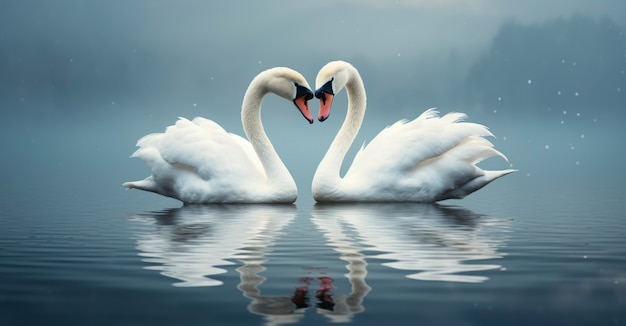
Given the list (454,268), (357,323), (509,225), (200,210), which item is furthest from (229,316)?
(200,210)

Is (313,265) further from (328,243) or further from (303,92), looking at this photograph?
(303,92)

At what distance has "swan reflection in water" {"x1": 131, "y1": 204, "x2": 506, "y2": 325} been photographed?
581 centimetres

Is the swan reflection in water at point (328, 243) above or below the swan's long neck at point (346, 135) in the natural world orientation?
below

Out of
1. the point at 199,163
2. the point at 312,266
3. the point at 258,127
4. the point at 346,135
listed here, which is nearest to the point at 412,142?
the point at 346,135

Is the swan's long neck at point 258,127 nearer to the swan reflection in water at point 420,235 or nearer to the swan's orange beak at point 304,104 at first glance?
the swan's orange beak at point 304,104

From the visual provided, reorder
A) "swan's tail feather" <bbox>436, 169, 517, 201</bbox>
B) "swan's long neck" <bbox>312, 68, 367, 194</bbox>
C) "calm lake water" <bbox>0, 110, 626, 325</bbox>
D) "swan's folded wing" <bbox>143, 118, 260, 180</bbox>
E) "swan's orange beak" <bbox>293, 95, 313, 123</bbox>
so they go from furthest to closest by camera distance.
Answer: "swan's tail feather" <bbox>436, 169, 517, 201</bbox> < "swan's long neck" <bbox>312, 68, 367, 194</bbox> < "swan's orange beak" <bbox>293, 95, 313, 123</bbox> < "swan's folded wing" <bbox>143, 118, 260, 180</bbox> < "calm lake water" <bbox>0, 110, 626, 325</bbox>

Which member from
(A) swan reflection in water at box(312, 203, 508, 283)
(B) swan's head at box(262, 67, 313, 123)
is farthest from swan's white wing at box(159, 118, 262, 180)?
(A) swan reflection in water at box(312, 203, 508, 283)

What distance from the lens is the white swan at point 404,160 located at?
42.7ft

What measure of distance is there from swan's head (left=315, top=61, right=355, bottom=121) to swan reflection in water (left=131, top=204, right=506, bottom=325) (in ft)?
4.88

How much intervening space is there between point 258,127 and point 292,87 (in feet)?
2.79

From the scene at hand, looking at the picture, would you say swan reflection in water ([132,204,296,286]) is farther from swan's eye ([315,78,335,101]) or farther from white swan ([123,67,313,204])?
swan's eye ([315,78,335,101])

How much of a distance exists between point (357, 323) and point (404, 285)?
4.50 feet

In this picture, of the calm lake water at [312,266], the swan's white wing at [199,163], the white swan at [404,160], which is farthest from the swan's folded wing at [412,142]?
the swan's white wing at [199,163]

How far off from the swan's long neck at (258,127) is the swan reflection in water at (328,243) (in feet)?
2.24
